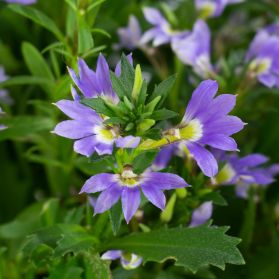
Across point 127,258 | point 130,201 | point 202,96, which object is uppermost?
point 202,96

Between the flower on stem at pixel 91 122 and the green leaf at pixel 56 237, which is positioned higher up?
the flower on stem at pixel 91 122

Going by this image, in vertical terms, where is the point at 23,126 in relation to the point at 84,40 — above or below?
below

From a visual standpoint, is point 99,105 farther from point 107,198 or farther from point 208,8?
point 208,8

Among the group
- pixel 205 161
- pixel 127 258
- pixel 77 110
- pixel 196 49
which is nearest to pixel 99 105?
pixel 77 110

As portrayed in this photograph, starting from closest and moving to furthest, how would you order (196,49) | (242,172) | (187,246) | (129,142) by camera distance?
(129,142)
(187,246)
(242,172)
(196,49)

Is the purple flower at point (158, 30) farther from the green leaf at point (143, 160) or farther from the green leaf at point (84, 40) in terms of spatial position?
the green leaf at point (143, 160)

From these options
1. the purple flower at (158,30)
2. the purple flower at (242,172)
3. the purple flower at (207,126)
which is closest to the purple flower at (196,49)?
the purple flower at (158,30)

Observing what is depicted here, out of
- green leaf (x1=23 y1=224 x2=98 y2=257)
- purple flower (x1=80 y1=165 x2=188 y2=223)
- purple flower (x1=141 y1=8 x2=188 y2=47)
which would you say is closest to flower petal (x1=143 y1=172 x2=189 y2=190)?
purple flower (x1=80 y1=165 x2=188 y2=223)
